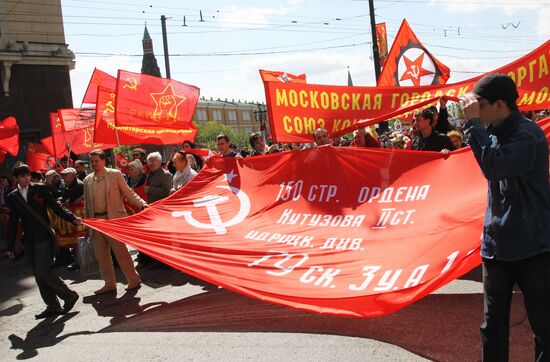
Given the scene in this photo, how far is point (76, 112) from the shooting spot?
1321 cm

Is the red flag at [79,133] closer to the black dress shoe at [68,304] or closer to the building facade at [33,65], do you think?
the black dress shoe at [68,304]

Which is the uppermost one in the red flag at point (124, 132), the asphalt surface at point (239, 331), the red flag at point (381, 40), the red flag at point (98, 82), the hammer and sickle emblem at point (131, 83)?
the red flag at point (381, 40)

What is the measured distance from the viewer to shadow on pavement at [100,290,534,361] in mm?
4148

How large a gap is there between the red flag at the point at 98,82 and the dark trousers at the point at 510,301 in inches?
419

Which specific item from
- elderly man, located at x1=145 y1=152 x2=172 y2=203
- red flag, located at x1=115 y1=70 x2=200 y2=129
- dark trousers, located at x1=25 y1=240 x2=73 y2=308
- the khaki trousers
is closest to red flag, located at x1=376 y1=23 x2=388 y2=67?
red flag, located at x1=115 y1=70 x2=200 y2=129

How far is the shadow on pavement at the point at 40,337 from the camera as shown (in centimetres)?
514

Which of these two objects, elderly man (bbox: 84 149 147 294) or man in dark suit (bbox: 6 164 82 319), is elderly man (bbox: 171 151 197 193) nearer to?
elderly man (bbox: 84 149 147 294)

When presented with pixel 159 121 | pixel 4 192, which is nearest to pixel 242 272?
pixel 159 121

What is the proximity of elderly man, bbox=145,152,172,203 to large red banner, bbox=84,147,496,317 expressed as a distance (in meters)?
1.37

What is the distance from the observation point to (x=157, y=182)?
27.2 feet

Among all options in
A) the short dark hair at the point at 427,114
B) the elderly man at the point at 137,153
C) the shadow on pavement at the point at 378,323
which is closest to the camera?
the shadow on pavement at the point at 378,323

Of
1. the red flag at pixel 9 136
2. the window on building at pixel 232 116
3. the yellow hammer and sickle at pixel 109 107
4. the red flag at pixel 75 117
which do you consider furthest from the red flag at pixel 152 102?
the window on building at pixel 232 116

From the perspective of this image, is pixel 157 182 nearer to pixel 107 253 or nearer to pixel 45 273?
pixel 107 253

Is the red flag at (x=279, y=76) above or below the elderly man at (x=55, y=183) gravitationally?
above
